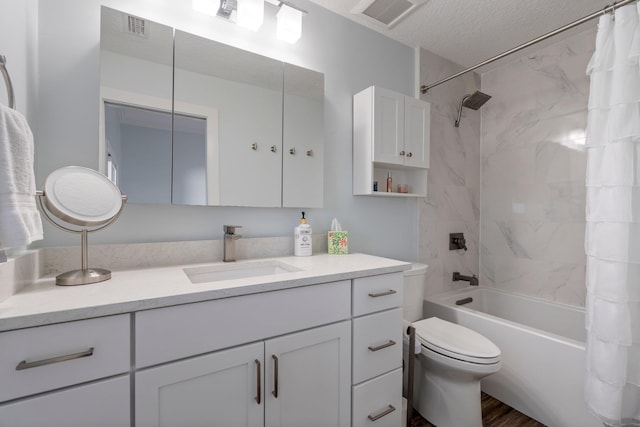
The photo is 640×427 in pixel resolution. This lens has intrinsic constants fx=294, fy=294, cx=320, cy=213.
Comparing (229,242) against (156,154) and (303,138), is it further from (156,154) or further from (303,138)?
(303,138)

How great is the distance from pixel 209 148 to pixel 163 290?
0.75 m

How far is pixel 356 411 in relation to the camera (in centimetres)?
121

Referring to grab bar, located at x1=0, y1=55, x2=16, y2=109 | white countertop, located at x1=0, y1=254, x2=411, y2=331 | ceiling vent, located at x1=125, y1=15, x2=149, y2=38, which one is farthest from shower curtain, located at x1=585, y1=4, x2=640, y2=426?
grab bar, located at x1=0, y1=55, x2=16, y2=109

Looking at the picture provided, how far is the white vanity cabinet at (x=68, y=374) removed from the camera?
667 mm

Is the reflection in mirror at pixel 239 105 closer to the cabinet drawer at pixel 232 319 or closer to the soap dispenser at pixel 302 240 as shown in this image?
the soap dispenser at pixel 302 240

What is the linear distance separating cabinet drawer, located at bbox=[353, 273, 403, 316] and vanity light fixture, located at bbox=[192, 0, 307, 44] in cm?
134

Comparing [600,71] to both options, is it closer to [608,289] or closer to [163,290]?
[608,289]

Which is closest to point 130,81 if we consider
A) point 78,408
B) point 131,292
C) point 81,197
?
point 81,197

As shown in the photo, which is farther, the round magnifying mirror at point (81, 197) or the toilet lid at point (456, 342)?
the toilet lid at point (456, 342)

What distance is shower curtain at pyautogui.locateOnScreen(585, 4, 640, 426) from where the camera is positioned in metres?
1.17

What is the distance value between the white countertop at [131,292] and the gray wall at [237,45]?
263 millimetres

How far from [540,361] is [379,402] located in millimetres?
964

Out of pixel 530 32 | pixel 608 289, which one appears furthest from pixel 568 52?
pixel 608 289

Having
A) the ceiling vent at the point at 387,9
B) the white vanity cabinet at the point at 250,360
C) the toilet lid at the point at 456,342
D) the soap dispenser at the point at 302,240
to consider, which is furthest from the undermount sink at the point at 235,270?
the ceiling vent at the point at 387,9
